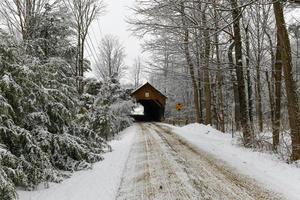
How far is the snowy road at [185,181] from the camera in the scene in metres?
6.21

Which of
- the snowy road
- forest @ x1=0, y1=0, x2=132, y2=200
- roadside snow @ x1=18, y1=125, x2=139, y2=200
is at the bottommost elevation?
roadside snow @ x1=18, y1=125, x2=139, y2=200

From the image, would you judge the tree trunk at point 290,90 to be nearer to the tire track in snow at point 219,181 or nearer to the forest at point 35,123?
the tire track in snow at point 219,181

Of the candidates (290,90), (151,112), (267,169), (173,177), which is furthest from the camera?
(151,112)

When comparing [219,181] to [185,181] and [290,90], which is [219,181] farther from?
[290,90]

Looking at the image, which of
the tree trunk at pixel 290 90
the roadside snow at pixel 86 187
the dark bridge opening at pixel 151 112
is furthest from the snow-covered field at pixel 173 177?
the dark bridge opening at pixel 151 112

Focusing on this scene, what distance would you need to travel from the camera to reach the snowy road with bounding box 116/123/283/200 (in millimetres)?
6211

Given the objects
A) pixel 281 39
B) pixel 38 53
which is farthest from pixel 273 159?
pixel 38 53

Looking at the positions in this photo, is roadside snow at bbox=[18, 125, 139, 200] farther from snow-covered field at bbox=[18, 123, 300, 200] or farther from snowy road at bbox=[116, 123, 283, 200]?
snowy road at bbox=[116, 123, 283, 200]

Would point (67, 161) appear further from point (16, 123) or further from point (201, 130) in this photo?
point (201, 130)

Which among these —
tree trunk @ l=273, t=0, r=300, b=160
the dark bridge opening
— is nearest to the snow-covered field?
tree trunk @ l=273, t=0, r=300, b=160

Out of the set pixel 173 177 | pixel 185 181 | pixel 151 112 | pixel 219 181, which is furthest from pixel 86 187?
pixel 151 112

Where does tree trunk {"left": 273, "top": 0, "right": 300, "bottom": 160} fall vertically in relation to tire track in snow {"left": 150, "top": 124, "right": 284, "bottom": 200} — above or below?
above

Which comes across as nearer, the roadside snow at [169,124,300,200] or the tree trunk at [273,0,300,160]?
the roadside snow at [169,124,300,200]

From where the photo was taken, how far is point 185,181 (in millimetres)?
7273
